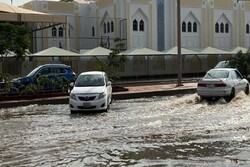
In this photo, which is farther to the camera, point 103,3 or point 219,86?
point 103,3

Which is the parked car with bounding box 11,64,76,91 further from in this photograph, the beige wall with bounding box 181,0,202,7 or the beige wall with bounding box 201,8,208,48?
the beige wall with bounding box 201,8,208,48

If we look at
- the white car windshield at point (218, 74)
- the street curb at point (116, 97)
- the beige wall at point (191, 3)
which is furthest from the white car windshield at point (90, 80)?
the beige wall at point (191, 3)

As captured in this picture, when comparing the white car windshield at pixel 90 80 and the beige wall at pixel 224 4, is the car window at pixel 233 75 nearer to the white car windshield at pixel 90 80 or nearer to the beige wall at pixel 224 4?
the white car windshield at pixel 90 80

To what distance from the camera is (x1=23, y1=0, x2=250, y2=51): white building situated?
52.0 metres

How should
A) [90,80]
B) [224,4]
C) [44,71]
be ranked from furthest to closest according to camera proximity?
1. [224,4]
2. [44,71]
3. [90,80]

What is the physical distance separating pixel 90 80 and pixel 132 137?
771 cm

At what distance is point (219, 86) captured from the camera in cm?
1905

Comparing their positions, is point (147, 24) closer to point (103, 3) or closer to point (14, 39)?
point (103, 3)

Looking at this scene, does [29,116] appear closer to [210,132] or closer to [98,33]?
[210,132]

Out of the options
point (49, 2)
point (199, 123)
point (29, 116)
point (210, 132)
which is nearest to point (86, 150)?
point (210, 132)

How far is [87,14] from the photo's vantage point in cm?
5691

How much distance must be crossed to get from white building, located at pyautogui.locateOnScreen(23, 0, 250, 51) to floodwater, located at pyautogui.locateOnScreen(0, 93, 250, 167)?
112ft

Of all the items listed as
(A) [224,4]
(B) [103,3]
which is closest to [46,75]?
(B) [103,3]

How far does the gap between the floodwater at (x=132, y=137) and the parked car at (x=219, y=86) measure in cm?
70
